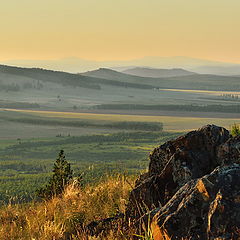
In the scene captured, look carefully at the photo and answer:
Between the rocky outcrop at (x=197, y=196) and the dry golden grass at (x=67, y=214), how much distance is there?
86 cm

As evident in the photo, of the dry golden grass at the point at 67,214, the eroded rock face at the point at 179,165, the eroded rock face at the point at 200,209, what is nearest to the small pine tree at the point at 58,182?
the dry golden grass at the point at 67,214

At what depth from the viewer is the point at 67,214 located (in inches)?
359

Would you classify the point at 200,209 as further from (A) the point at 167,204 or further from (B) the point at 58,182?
(B) the point at 58,182

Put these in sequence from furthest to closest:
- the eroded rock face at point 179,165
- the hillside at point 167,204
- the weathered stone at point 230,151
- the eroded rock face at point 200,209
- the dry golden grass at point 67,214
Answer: the dry golden grass at point 67,214
the weathered stone at point 230,151
the eroded rock face at point 179,165
the hillside at point 167,204
the eroded rock face at point 200,209

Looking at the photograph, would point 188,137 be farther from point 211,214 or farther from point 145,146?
point 145,146

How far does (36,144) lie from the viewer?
185750mm

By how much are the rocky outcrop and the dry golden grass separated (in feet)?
2.83

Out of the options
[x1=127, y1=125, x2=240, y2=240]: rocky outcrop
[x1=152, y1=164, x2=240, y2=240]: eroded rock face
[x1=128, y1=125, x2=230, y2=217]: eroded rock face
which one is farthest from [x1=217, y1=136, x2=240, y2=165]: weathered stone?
[x1=152, y1=164, x2=240, y2=240]: eroded rock face

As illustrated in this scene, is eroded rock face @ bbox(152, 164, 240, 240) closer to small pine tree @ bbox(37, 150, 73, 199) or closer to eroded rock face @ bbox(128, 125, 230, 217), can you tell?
eroded rock face @ bbox(128, 125, 230, 217)

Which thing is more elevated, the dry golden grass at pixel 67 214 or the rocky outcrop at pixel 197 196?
the rocky outcrop at pixel 197 196

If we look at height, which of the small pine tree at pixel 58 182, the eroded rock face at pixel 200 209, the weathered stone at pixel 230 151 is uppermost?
the weathered stone at pixel 230 151

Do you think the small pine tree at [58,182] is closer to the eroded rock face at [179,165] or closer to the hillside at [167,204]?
the hillside at [167,204]

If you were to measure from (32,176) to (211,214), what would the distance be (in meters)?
101

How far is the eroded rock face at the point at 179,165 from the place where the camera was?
7.93 metres
